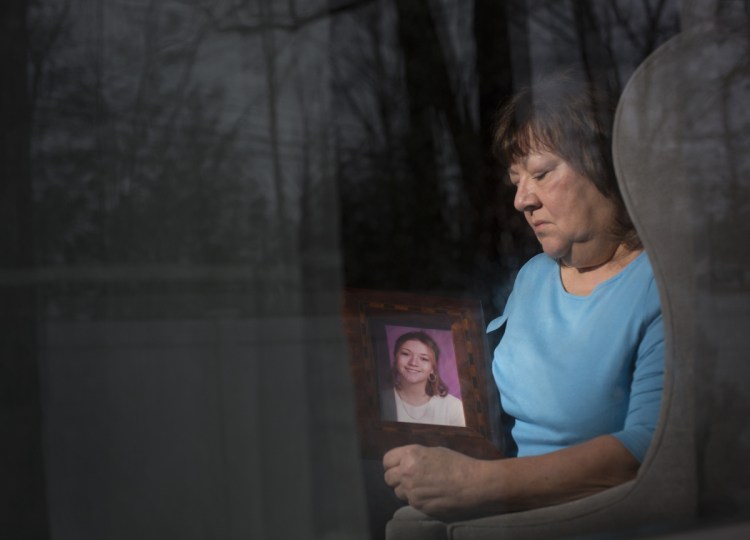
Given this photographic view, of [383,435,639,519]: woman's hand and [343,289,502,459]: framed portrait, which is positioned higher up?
[343,289,502,459]: framed portrait

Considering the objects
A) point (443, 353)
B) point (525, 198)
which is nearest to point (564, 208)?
point (525, 198)

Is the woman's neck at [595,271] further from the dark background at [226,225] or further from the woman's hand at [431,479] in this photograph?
the woman's hand at [431,479]

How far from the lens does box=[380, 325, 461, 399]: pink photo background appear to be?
1842 millimetres

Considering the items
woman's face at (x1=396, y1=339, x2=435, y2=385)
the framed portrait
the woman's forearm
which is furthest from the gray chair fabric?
woman's face at (x1=396, y1=339, x2=435, y2=385)

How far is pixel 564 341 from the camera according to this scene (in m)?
1.93

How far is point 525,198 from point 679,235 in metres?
0.33

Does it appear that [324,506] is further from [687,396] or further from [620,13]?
[620,13]

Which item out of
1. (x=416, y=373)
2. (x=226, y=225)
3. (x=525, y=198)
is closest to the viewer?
(x=226, y=225)

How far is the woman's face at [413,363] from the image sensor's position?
1.85 m

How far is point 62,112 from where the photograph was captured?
149 cm

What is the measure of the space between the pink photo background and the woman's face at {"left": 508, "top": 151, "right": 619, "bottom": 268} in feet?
0.97

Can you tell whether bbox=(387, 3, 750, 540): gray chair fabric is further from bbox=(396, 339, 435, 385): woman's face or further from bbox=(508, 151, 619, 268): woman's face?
bbox=(396, 339, 435, 385): woman's face

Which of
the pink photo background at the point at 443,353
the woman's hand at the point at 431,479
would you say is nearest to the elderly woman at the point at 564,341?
the woman's hand at the point at 431,479

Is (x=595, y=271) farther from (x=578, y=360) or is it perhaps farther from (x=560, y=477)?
(x=560, y=477)
